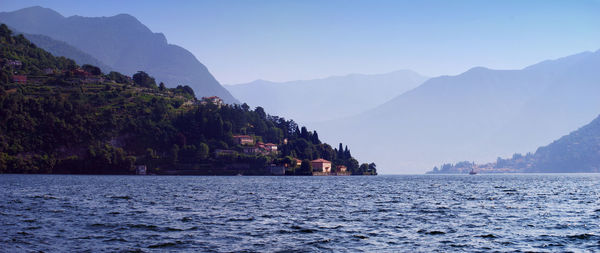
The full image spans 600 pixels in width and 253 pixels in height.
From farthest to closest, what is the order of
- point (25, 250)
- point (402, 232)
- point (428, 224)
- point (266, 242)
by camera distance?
point (428, 224)
point (402, 232)
point (266, 242)
point (25, 250)

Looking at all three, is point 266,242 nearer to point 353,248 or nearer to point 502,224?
point 353,248

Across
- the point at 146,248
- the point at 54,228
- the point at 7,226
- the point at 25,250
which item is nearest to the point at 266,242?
the point at 146,248

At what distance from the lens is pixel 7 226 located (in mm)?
44156

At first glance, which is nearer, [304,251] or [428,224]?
[304,251]

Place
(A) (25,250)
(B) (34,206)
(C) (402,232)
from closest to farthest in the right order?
1. (A) (25,250)
2. (C) (402,232)
3. (B) (34,206)

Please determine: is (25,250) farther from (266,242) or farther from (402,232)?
(402,232)

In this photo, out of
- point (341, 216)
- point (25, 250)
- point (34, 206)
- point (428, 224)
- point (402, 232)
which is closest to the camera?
point (25, 250)

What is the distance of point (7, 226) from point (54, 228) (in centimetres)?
385

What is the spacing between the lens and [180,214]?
54.8 meters

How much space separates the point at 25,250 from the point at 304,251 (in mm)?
16352

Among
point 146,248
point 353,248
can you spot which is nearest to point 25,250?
point 146,248

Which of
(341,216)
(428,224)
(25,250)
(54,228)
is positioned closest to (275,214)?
(341,216)

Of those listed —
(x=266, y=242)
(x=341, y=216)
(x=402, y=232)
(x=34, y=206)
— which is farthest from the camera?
(x=34, y=206)

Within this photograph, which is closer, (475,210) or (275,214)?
(275,214)
